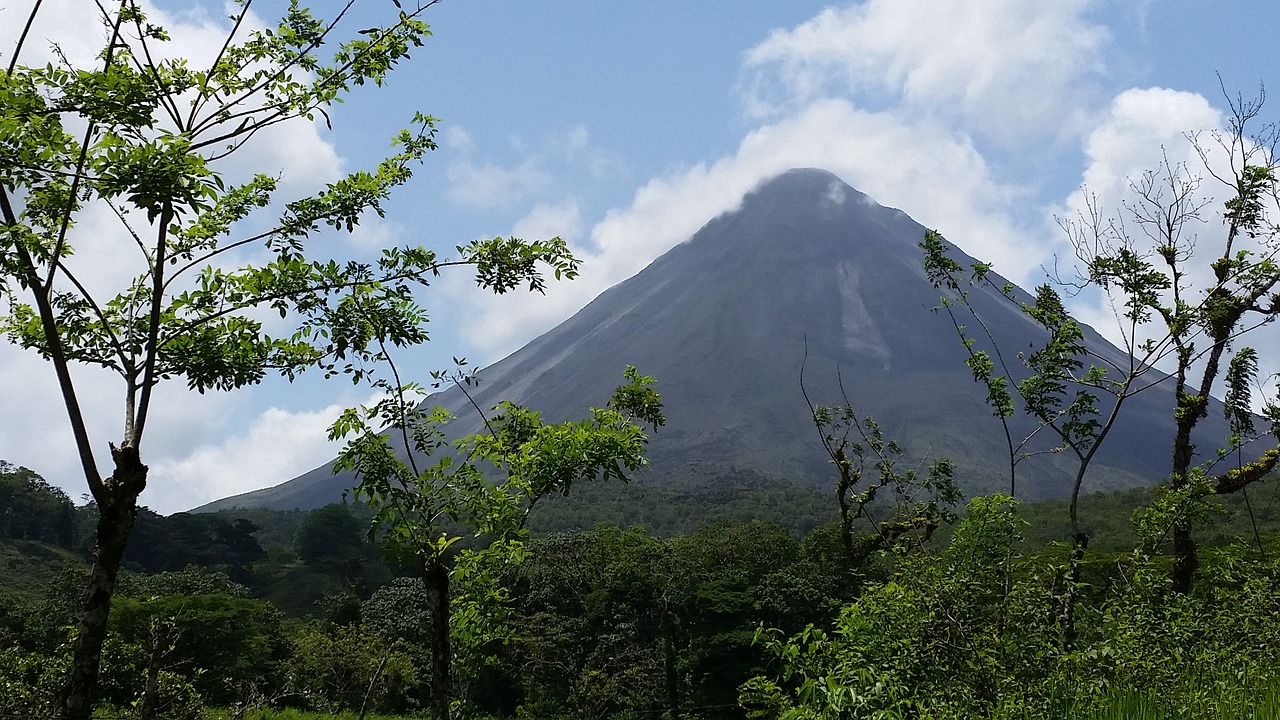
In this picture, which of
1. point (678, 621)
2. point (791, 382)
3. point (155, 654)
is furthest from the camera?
point (791, 382)

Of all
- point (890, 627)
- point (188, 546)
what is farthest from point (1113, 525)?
point (188, 546)

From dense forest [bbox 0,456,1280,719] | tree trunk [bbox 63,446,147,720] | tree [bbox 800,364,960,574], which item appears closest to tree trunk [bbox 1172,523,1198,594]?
dense forest [bbox 0,456,1280,719]

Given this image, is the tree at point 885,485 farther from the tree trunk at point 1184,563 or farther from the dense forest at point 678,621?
the tree trunk at point 1184,563

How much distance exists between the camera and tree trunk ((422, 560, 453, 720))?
4.18 m

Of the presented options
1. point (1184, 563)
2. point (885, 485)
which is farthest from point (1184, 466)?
point (885, 485)

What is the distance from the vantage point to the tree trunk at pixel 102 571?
358cm

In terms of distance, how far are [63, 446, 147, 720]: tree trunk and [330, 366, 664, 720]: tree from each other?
3.08 ft

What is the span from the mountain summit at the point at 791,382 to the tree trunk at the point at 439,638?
124193 millimetres

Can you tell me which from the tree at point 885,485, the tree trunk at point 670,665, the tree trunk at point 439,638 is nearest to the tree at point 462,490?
the tree trunk at point 439,638

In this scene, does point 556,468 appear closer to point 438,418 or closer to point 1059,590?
point 438,418

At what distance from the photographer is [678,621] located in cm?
3062

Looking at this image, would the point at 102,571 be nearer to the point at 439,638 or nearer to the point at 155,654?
the point at 439,638

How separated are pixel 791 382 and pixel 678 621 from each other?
5381 inches

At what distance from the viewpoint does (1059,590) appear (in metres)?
7.77
